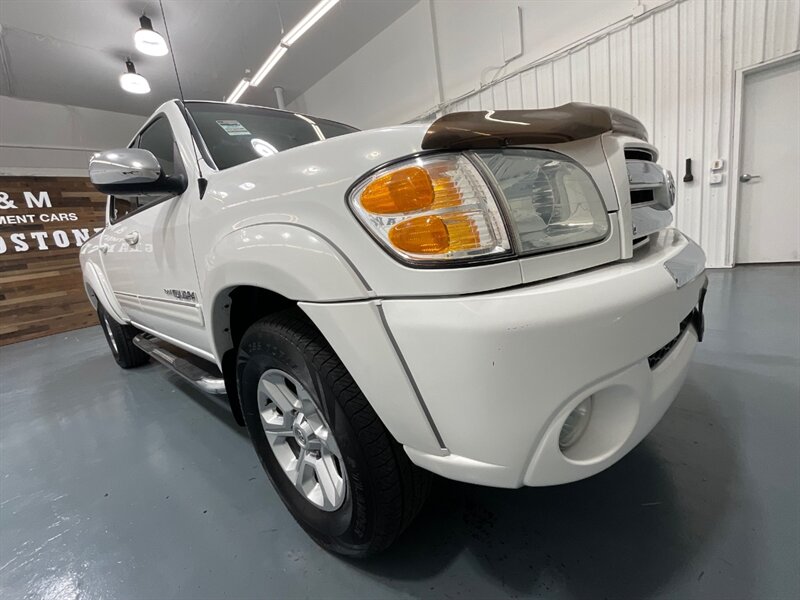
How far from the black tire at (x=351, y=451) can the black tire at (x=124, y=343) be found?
8.62 feet

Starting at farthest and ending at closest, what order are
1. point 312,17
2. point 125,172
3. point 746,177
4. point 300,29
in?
point 300,29
point 312,17
point 746,177
point 125,172

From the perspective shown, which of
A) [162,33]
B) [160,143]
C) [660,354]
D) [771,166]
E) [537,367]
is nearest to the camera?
[537,367]

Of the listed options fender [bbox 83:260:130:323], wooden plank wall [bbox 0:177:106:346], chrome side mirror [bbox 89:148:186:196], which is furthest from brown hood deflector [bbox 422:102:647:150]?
wooden plank wall [bbox 0:177:106:346]

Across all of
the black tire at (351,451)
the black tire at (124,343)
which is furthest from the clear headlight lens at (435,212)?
the black tire at (124,343)

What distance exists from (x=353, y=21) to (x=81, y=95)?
5.52m

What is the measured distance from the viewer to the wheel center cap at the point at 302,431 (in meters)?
0.92

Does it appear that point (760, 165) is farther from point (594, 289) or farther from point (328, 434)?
point (328, 434)

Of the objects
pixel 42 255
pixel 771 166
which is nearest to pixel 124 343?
pixel 42 255

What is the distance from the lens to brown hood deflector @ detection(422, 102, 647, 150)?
0.63m

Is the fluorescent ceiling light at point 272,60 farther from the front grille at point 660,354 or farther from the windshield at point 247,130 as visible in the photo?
the front grille at point 660,354

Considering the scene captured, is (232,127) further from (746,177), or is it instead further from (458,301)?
(746,177)

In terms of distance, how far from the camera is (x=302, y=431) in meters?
0.94

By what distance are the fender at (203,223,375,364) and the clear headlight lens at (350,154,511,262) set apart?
4.2 inches

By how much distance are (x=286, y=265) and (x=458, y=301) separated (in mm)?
405
